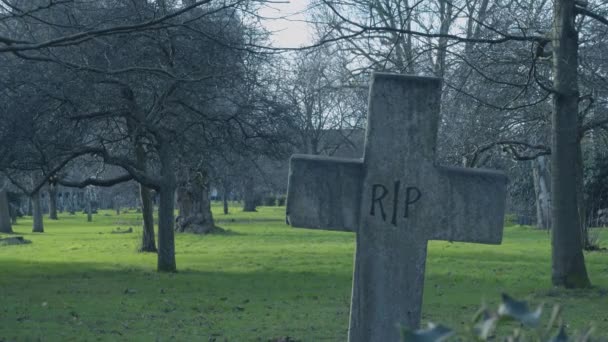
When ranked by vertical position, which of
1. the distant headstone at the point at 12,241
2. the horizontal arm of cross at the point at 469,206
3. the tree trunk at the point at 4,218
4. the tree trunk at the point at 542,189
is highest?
the tree trunk at the point at 542,189

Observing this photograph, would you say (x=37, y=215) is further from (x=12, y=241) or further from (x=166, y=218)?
(x=166, y=218)

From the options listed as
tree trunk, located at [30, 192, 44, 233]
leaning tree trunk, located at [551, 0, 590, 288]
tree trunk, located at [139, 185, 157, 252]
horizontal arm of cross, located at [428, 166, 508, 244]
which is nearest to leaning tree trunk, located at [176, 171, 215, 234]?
tree trunk, located at [30, 192, 44, 233]

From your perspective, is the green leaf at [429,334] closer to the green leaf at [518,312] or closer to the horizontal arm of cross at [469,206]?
the green leaf at [518,312]

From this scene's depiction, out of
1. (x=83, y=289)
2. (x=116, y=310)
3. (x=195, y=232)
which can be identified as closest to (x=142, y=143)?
(x=83, y=289)

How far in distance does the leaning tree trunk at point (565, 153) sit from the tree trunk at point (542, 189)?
2895cm

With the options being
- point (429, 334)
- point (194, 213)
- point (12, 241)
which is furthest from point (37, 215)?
point (429, 334)

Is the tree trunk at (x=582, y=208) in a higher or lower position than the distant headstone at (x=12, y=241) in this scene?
higher

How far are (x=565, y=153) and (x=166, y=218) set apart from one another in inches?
443

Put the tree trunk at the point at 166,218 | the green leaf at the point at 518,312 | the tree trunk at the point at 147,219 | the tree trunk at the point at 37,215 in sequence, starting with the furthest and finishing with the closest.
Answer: the tree trunk at the point at 37,215
the tree trunk at the point at 147,219
the tree trunk at the point at 166,218
the green leaf at the point at 518,312

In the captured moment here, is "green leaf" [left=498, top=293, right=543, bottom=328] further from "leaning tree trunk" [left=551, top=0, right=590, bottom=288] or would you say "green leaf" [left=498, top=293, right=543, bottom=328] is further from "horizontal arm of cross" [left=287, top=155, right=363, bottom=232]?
"leaning tree trunk" [left=551, top=0, right=590, bottom=288]

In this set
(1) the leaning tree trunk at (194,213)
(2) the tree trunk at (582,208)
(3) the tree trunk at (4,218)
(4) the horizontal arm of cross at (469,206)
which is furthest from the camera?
(3) the tree trunk at (4,218)

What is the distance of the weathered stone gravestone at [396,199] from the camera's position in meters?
7.17

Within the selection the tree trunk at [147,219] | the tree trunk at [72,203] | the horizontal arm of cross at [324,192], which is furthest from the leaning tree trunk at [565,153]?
the tree trunk at [72,203]

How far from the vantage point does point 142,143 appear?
2592 cm
